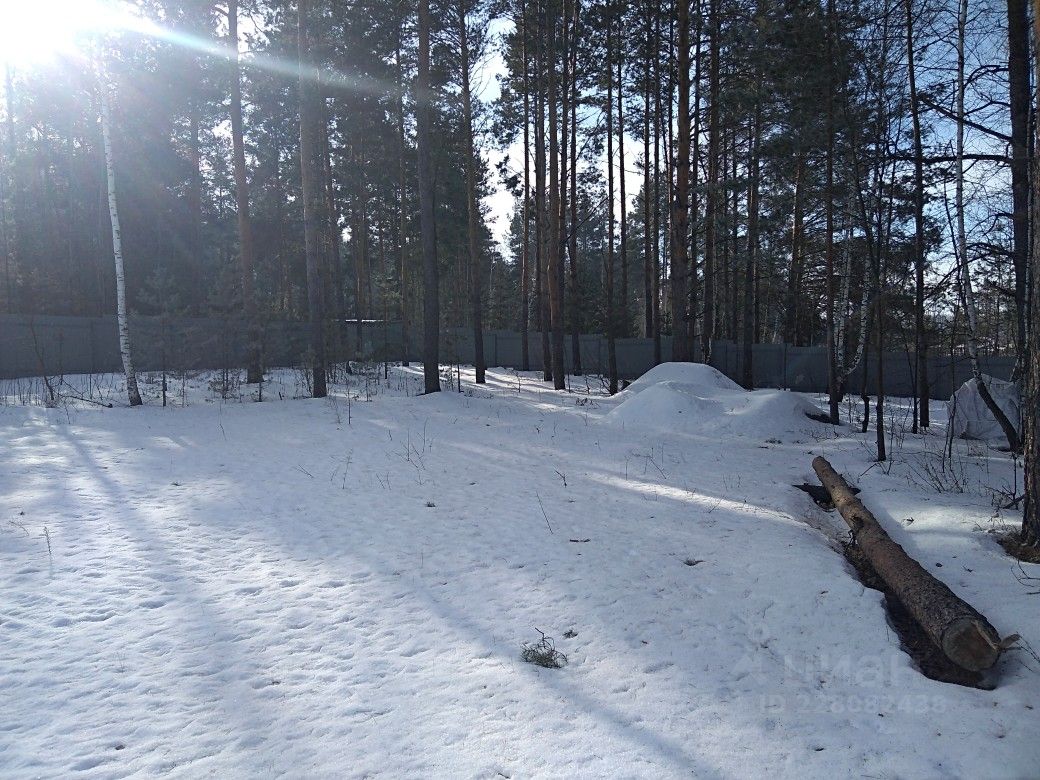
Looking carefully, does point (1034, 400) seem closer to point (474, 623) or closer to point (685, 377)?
point (474, 623)

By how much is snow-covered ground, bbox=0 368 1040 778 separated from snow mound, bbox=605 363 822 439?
11.2ft

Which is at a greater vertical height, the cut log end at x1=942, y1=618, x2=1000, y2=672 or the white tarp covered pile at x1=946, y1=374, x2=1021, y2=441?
the white tarp covered pile at x1=946, y1=374, x2=1021, y2=441

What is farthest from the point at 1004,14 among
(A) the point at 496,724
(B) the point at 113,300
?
(B) the point at 113,300

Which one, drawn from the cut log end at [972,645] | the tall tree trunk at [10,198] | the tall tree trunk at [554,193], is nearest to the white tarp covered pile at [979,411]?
the cut log end at [972,645]

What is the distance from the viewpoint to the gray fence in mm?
17797

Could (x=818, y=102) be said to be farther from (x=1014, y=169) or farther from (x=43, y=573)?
(x=43, y=573)

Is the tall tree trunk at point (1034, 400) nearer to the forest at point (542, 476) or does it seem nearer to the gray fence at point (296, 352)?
the forest at point (542, 476)

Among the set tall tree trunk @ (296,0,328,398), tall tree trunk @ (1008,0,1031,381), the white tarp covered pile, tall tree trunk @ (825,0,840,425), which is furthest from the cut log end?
tall tree trunk @ (296,0,328,398)

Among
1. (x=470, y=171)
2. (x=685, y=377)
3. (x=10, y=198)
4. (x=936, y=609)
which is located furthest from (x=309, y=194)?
(x=10, y=198)

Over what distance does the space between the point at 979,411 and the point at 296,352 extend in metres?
20.5

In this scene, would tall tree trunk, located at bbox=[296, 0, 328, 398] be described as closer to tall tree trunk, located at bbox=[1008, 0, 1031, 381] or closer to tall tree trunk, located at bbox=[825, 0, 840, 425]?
tall tree trunk, located at bbox=[825, 0, 840, 425]

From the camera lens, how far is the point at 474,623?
146 inches

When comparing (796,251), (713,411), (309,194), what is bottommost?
(713,411)

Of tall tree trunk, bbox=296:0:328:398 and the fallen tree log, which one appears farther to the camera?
tall tree trunk, bbox=296:0:328:398
